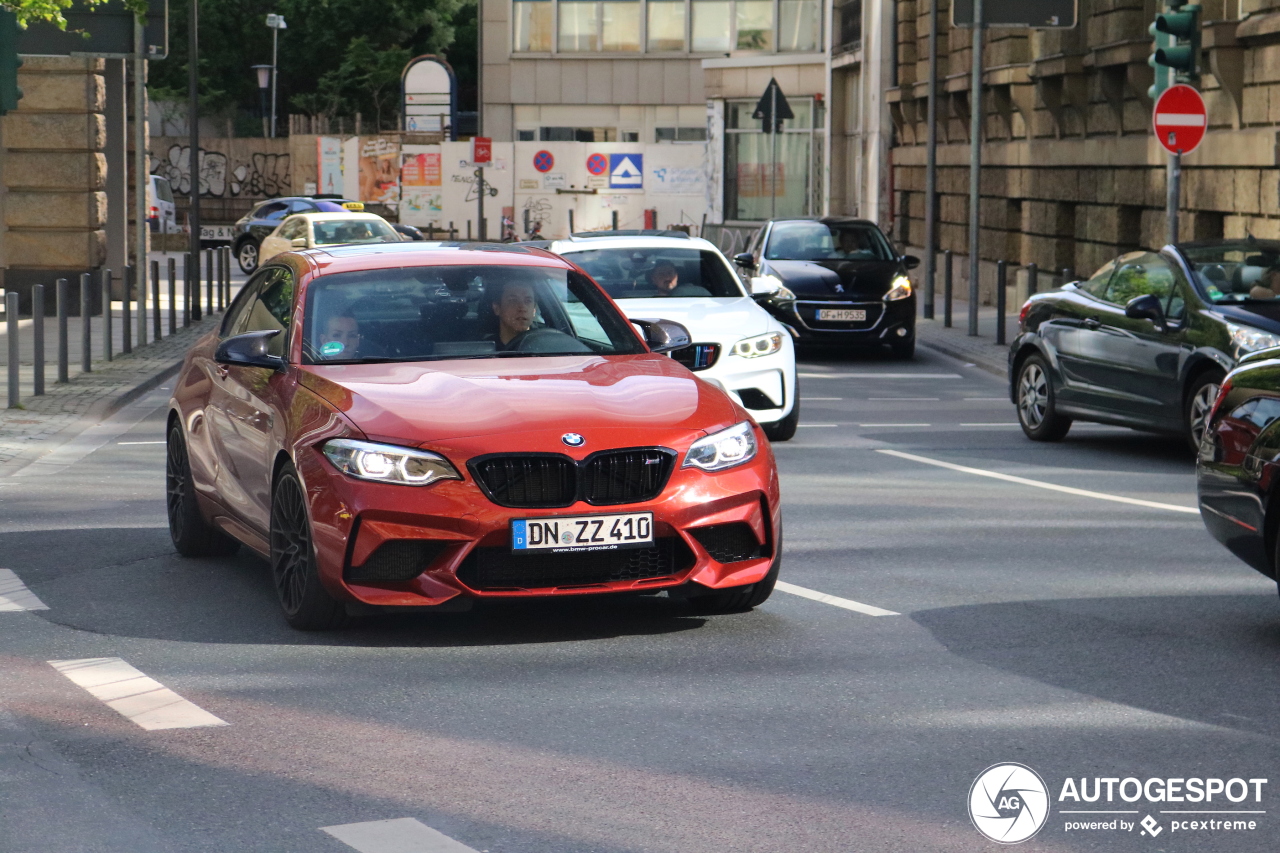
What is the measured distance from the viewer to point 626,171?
5931 cm

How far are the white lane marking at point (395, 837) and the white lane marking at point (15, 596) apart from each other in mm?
3471

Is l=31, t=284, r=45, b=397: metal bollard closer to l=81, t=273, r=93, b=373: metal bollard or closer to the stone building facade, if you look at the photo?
l=81, t=273, r=93, b=373: metal bollard

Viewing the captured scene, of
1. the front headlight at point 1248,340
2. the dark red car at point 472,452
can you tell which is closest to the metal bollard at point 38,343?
the dark red car at point 472,452

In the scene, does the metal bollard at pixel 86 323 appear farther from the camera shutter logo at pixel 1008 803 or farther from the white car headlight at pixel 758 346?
the camera shutter logo at pixel 1008 803

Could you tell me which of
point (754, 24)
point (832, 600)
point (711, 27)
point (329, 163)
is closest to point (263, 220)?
point (329, 163)

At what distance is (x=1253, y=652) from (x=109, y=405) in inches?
443

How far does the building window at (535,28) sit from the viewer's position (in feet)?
224

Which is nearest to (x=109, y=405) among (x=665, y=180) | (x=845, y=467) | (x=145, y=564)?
(x=845, y=467)

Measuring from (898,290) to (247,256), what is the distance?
26.0m

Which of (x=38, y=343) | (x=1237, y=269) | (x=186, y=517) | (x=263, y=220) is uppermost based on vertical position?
(x=263, y=220)

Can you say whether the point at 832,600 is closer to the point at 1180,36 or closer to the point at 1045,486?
the point at 1045,486

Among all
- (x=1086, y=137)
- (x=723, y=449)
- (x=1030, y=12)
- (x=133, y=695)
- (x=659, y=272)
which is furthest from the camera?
(x=1086, y=137)

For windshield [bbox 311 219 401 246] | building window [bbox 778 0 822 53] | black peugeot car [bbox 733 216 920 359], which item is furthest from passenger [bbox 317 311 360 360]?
building window [bbox 778 0 822 53]

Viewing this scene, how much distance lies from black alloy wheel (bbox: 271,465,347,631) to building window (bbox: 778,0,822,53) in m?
54.3
